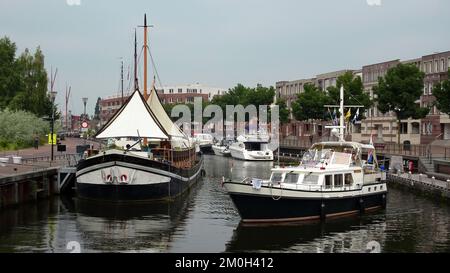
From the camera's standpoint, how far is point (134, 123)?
45.8m

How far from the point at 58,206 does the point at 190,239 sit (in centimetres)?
1480

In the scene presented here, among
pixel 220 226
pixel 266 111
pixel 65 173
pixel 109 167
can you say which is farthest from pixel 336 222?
pixel 266 111

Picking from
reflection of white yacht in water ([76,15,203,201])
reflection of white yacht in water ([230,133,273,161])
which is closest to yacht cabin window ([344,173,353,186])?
reflection of white yacht in water ([76,15,203,201])

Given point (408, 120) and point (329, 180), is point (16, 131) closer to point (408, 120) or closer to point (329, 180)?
point (329, 180)

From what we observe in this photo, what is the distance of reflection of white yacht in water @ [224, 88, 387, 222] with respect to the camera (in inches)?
1275

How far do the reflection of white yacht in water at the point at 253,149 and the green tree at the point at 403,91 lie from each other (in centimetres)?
2517

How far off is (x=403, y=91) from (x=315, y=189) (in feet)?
126

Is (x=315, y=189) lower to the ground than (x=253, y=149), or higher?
lower

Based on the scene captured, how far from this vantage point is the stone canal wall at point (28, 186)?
38125 millimetres

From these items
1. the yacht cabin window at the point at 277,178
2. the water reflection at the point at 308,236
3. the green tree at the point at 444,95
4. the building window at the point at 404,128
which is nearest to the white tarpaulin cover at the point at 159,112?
the yacht cabin window at the point at 277,178

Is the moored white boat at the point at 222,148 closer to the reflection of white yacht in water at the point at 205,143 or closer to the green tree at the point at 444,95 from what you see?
the reflection of white yacht in water at the point at 205,143

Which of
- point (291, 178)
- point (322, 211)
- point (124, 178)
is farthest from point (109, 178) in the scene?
point (322, 211)

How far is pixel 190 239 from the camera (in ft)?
97.3
